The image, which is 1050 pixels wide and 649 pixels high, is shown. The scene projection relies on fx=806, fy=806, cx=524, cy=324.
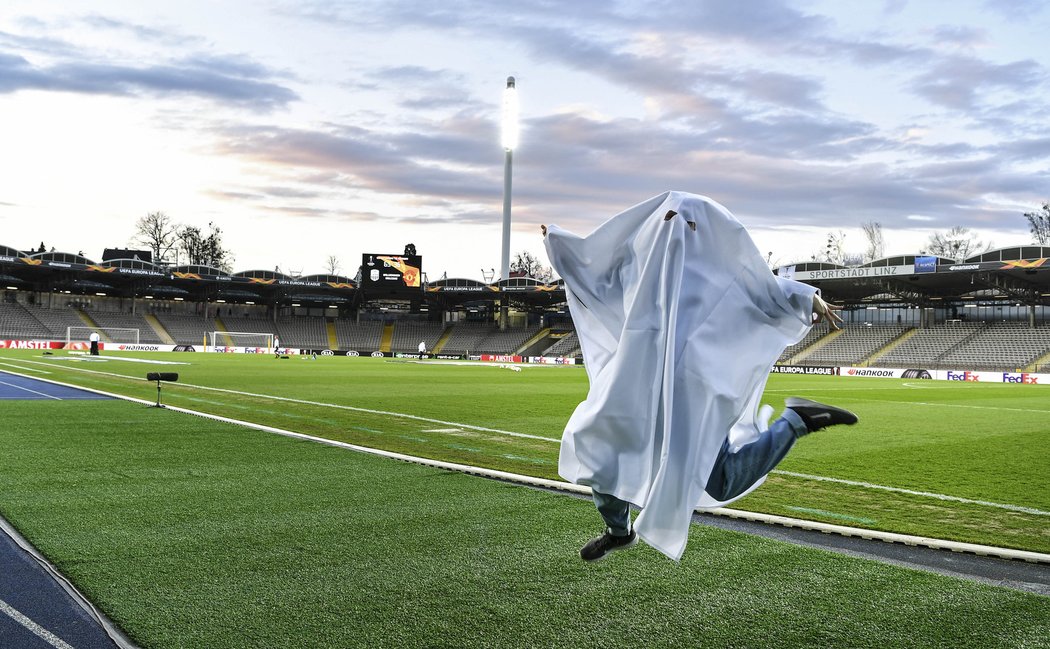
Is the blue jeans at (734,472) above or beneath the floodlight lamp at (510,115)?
beneath

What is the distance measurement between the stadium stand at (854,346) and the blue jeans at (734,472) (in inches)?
2207

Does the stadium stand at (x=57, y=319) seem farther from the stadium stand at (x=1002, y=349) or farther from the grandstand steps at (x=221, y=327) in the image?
the stadium stand at (x=1002, y=349)

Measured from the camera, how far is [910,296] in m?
60.1

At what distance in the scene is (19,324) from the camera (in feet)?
213

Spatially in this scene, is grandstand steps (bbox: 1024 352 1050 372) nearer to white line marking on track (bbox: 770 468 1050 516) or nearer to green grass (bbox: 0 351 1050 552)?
green grass (bbox: 0 351 1050 552)

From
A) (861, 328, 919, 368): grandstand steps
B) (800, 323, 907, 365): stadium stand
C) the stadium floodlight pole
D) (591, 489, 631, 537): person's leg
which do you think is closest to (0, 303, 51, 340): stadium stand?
the stadium floodlight pole

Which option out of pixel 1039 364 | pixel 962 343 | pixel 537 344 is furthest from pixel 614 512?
pixel 537 344

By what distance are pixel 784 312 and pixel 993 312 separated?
6311 centimetres

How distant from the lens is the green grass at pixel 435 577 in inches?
158

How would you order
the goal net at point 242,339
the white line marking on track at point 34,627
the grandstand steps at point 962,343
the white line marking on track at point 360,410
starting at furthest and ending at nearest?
the goal net at point 242,339
the grandstand steps at point 962,343
the white line marking on track at point 360,410
the white line marking on track at point 34,627

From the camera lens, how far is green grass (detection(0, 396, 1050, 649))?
4.00 metres

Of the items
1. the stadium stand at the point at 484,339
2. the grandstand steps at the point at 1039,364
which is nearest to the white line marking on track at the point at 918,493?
the grandstand steps at the point at 1039,364

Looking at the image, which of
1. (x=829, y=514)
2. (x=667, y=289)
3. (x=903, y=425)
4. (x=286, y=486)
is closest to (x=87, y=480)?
(x=286, y=486)

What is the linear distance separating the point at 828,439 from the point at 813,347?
168ft
